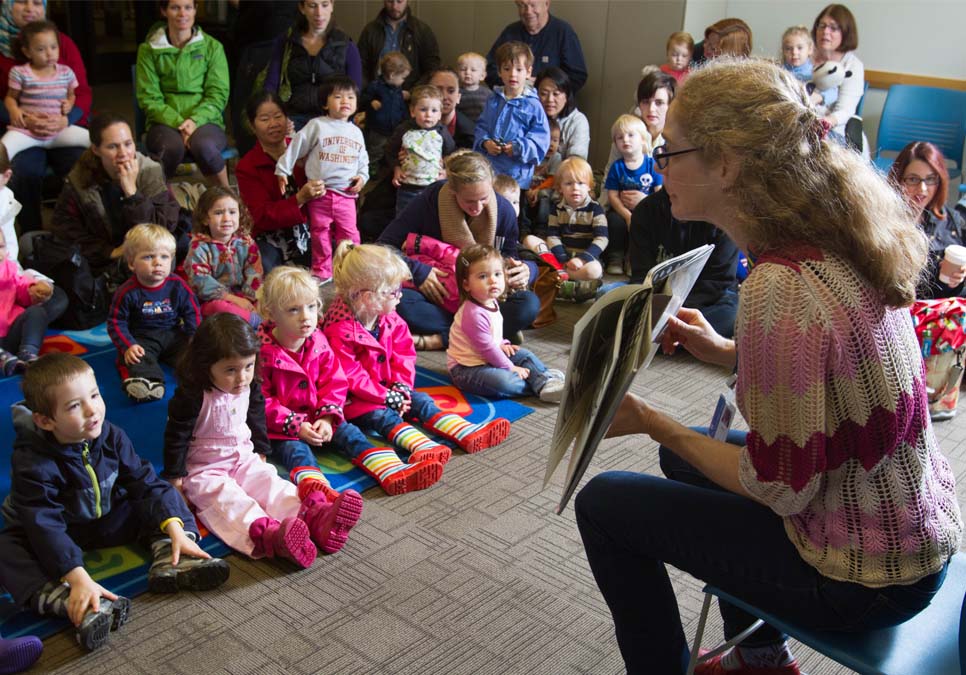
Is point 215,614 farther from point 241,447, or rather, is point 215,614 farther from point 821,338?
point 821,338

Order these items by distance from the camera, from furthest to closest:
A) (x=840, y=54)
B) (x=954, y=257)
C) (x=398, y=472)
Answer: (x=840, y=54) < (x=954, y=257) < (x=398, y=472)

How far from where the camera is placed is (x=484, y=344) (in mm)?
3531

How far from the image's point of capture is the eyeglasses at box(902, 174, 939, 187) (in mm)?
3850

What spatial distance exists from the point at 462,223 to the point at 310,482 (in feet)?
5.43

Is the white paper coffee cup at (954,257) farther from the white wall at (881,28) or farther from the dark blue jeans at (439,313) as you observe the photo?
the white wall at (881,28)

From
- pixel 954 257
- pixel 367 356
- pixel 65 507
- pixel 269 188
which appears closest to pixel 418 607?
pixel 65 507

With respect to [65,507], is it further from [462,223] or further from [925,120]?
[925,120]

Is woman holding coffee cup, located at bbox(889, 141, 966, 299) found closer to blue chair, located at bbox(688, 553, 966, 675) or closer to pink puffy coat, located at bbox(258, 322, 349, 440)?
pink puffy coat, located at bbox(258, 322, 349, 440)

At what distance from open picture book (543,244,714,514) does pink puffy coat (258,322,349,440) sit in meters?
1.49

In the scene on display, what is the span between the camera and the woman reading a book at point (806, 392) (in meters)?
1.47

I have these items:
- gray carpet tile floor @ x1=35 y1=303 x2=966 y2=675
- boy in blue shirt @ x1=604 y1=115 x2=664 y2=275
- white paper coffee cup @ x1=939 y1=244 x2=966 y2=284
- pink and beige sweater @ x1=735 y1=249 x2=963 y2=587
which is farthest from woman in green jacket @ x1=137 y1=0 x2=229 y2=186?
pink and beige sweater @ x1=735 y1=249 x2=963 y2=587

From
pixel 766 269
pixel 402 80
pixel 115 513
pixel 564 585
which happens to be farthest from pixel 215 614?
pixel 402 80

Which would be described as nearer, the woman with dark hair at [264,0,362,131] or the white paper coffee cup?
the white paper coffee cup

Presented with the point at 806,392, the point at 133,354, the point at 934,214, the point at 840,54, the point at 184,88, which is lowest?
the point at 133,354
